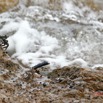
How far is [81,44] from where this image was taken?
58.0ft

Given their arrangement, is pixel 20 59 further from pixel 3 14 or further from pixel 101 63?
pixel 3 14

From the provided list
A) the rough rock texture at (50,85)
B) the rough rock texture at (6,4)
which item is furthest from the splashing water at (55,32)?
the rough rock texture at (50,85)

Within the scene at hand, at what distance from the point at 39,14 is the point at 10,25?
2.87 metres

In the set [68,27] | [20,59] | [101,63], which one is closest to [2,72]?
[20,59]

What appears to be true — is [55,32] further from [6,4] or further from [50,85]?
[50,85]

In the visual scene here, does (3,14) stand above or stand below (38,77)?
below

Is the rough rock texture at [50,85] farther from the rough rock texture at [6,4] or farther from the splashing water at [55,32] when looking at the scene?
the rough rock texture at [6,4]

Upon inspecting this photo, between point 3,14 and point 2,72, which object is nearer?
point 2,72

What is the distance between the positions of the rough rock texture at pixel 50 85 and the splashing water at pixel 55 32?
10.9ft

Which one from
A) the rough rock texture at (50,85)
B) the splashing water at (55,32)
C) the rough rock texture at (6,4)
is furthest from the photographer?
the rough rock texture at (6,4)

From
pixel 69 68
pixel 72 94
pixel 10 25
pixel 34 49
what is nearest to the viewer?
pixel 72 94

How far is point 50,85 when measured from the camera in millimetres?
9359

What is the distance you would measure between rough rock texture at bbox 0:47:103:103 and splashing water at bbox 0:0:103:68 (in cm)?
332

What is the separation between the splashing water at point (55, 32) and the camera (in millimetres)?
15805
